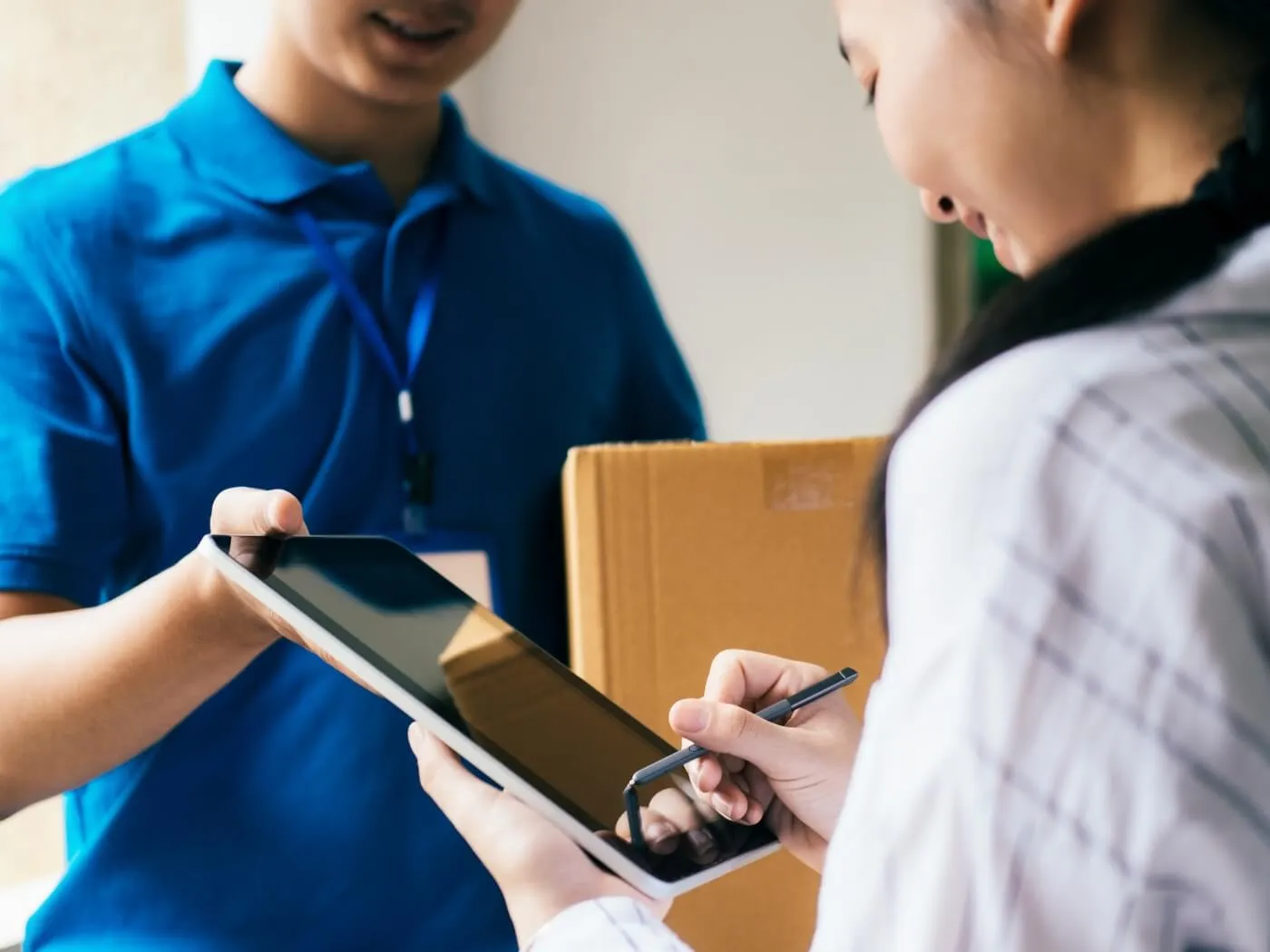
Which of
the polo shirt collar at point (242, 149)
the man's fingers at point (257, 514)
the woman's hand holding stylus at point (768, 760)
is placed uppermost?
the polo shirt collar at point (242, 149)

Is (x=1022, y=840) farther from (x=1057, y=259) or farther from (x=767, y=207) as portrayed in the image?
(x=767, y=207)

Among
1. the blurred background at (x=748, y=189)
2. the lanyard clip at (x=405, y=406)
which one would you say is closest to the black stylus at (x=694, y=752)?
the lanyard clip at (x=405, y=406)

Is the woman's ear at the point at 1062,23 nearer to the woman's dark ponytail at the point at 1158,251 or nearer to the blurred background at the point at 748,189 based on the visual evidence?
the woman's dark ponytail at the point at 1158,251

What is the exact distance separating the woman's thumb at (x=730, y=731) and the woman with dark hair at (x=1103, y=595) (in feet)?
0.65

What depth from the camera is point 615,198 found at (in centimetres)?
161

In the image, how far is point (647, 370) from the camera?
35.2 inches

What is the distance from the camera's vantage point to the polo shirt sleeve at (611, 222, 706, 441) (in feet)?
2.92

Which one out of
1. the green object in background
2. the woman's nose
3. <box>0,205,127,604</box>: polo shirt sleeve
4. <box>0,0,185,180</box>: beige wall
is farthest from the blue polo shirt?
the green object in background

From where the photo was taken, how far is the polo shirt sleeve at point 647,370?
889 mm

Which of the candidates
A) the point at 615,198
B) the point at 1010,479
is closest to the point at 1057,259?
the point at 1010,479

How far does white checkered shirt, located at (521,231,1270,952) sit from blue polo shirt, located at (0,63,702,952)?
42 centimetres

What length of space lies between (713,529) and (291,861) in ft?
1.08

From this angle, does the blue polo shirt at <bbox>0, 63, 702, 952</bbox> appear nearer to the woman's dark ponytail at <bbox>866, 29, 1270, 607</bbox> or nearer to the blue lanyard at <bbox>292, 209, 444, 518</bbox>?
the blue lanyard at <bbox>292, 209, 444, 518</bbox>

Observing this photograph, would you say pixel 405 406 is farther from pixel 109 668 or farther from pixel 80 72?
pixel 80 72
